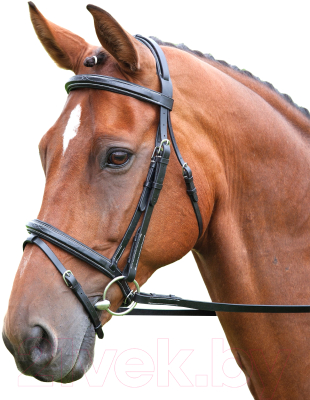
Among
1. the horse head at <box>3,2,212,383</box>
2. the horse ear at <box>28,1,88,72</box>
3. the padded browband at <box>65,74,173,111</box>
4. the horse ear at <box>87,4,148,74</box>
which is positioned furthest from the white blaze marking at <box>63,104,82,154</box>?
the horse ear at <box>28,1,88,72</box>

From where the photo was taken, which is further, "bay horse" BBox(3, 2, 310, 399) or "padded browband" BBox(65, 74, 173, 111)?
"padded browband" BBox(65, 74, 173, 111)

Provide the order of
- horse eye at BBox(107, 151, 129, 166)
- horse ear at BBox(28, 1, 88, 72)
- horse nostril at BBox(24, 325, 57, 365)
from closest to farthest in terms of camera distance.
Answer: horse nostril at BBox(24, 325, 57, 365) < horse eye at BBox(107, 151, 129, 166) < horse ear at BBox(28, 1, 88, 72)

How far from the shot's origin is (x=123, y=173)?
8.10 feet

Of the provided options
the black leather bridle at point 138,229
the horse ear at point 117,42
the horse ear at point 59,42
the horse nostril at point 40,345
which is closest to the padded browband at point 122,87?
the black leather bridle at point 138,229

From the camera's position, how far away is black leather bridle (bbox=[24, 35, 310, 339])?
234 cm

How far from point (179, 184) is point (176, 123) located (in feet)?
1.30

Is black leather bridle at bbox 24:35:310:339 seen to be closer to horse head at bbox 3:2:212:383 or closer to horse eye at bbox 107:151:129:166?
horse head at bbox 3:2:212:383

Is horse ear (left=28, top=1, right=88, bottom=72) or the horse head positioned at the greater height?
horse ear (left=28, top=1, right=88, bottom=72)

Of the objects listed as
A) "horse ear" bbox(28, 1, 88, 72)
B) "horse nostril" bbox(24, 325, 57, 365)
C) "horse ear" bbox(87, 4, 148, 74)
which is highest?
"horse ear" bbox(28, 1, 88, 72)

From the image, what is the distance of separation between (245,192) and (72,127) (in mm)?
1291

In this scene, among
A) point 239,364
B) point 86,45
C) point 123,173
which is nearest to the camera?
point 123,173

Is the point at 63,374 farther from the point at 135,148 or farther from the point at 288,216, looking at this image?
the point at 288,216

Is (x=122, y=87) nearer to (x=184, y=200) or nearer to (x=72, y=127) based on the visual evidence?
(x=72, y=127)

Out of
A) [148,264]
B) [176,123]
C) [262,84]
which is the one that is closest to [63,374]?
[148,264]
